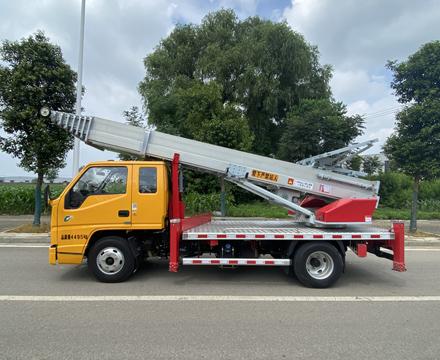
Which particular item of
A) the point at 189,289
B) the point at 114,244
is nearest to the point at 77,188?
the point at 114,244

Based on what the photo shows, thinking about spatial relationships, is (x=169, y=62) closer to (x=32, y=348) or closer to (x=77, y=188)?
(x=77, y=188)

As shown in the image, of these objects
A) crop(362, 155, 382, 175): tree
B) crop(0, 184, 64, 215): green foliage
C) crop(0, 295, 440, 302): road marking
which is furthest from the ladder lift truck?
crop(362, 155, 382, 175): tree

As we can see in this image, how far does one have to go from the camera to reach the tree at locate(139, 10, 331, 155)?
84.4 feet

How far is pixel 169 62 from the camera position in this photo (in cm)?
2909

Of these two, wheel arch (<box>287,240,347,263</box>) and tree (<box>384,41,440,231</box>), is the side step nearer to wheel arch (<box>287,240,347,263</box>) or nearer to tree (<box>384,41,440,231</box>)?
wheel arch (<box>287,240,347,263</box>)

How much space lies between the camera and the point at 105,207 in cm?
641

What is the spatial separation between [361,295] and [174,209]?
3531mm

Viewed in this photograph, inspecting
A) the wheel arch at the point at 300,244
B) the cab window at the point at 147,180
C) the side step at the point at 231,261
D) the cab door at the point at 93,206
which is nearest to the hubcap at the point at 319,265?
Result: the wheel arch at the point at 300,244

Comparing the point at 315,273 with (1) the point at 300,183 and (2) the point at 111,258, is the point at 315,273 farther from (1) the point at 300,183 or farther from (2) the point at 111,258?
(2) the point at 111,258

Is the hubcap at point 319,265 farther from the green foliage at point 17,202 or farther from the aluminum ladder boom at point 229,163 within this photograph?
the green foliage at point 17,202

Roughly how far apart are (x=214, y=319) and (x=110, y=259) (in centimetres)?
251

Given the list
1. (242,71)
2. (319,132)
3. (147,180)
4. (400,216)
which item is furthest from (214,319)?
(242,71)

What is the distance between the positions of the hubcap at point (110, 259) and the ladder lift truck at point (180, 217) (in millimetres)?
17

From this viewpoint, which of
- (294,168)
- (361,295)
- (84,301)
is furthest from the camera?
(294,168)
